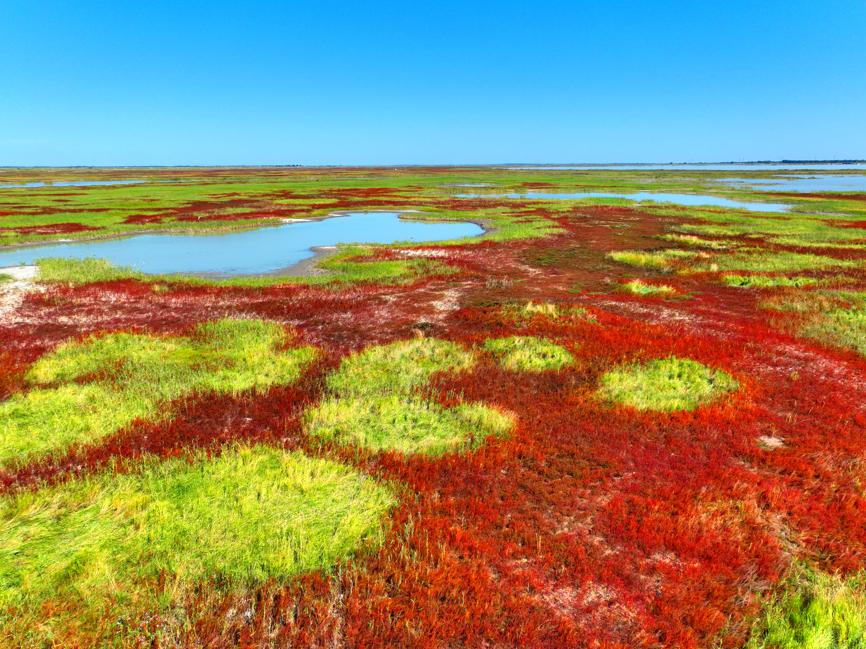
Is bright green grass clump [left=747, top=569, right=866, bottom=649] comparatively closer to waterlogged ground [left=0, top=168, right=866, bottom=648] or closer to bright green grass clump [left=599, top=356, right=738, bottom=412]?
waterlogged ground [left=0, top=168, right=866, bottom=648]

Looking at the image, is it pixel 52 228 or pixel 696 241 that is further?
pixel 52 228

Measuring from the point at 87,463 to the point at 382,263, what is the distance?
23758 millimetres

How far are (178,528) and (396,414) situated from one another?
4592 mm

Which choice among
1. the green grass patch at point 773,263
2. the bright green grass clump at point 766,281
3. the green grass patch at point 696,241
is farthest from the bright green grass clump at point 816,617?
the green grass patch at point 696,241

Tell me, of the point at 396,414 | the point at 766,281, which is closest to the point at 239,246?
the point at 396,414

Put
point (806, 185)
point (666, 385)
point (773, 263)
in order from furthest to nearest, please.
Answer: point (806, 185) → point (773, 263) → point (666, 385)

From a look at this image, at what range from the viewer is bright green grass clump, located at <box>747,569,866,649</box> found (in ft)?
15.7

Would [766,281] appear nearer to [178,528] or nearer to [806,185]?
[178,528]

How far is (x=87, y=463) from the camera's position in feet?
25.8

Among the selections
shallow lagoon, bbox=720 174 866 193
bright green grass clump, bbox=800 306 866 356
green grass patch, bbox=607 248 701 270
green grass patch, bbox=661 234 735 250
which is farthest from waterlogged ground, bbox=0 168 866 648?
shallow lagoon, bbox=720 174 866 193

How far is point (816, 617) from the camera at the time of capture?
5.00m

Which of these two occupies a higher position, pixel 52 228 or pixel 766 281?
pixel 52 228

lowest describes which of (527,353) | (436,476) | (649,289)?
(436,476)

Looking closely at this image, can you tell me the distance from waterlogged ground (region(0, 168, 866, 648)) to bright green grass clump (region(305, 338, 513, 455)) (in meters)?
0.08
